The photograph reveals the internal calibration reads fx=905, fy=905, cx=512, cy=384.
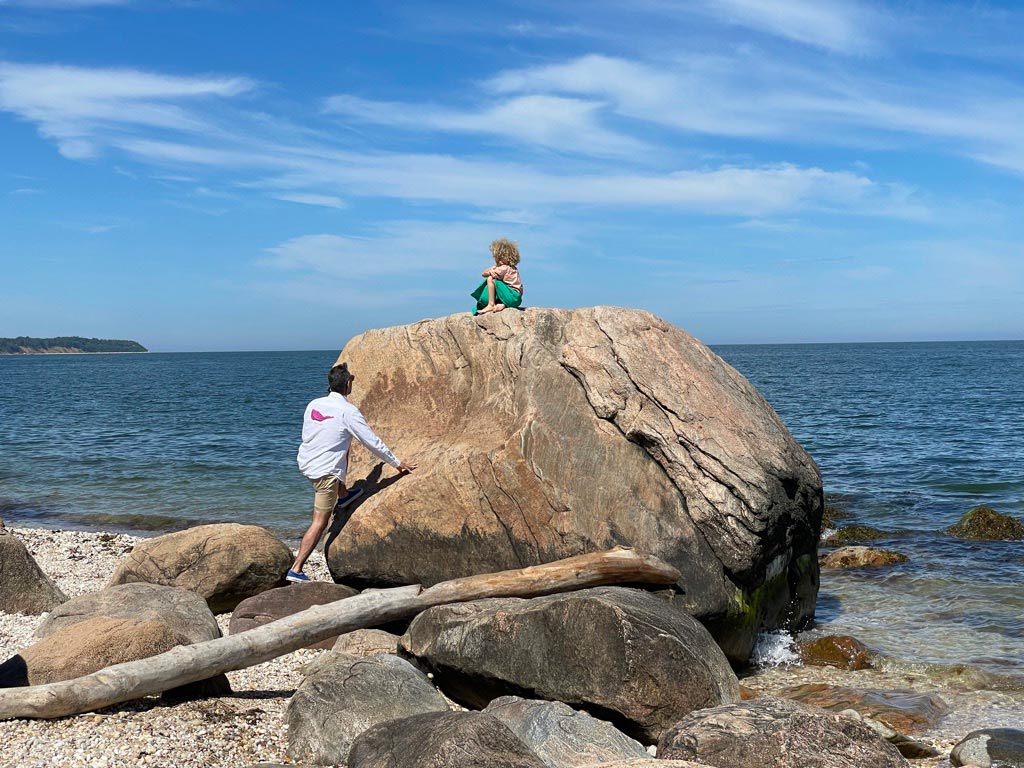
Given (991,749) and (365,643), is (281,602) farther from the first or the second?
(991,749)

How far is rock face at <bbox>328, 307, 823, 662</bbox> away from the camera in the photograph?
9492 mm

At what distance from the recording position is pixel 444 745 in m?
5.54

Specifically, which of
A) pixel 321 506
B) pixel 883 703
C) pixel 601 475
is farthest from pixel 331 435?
pixel 883 703

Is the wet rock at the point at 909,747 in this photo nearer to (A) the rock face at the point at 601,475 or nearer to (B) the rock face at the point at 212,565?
(A) the rock face at the point at 601,475

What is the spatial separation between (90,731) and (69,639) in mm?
1289

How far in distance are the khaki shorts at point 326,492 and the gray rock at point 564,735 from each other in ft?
13.4

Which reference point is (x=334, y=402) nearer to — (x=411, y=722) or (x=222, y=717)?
(x=222, y=717)

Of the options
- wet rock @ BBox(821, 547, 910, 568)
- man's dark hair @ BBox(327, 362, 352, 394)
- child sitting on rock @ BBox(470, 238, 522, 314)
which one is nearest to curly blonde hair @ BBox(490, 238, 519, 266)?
child sitting on rock @ BBox(470, 238, 522, 314)

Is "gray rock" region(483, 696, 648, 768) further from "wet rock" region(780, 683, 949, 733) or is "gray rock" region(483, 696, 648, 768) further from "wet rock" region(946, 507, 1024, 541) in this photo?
"wet rock" region(946, 507, 1024, 541)

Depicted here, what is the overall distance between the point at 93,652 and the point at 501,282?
6410 millimetres

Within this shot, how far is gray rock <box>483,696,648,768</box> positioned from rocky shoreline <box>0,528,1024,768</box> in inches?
69.7

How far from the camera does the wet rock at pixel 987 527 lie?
16.6 metres

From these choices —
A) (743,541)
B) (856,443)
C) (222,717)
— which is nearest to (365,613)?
(222,717)

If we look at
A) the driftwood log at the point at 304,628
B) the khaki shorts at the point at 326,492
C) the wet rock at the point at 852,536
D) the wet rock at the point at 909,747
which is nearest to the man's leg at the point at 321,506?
the khaki shorts at the point at 326,492
